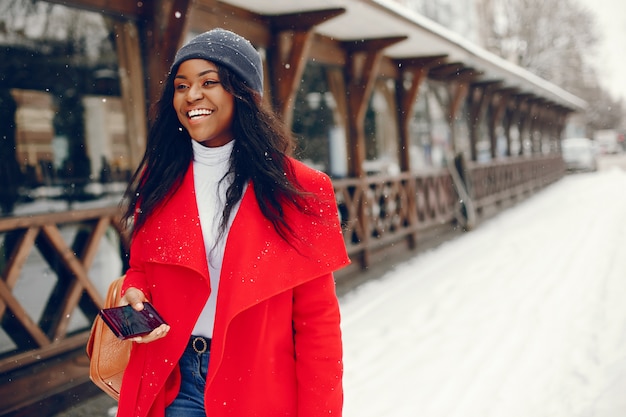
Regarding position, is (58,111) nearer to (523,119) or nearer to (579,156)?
(523,119)

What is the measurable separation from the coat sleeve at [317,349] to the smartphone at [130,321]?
0.36 metres

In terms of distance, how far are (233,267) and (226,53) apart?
1.88 ft

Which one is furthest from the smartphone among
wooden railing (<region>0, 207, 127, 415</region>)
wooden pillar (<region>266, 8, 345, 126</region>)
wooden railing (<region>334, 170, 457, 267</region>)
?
wooden railing (<region>334, 170, 457, 267</region>)

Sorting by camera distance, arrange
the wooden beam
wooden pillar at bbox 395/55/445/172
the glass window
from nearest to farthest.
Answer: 1. the glass window
2. the wooden beam
3. wooden pillar at bbox 395/55/445/172

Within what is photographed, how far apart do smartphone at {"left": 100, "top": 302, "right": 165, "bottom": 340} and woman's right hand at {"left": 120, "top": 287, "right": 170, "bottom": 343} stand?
1cm

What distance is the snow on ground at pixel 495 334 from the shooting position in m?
3.92

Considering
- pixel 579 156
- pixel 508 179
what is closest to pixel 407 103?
pixel 508 179

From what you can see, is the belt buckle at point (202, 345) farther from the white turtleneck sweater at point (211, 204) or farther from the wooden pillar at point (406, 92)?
the wooden pillar at point (406, 92)

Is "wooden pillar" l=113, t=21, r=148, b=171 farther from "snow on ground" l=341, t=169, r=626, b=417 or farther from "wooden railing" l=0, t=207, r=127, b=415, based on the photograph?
"snow on ground" l=341, t=169, r=626, b=417

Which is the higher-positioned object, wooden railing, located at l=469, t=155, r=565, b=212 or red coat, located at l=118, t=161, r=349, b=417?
red coat, located at l=118, t=161, r=349, b=417

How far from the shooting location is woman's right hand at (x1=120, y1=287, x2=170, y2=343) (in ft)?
5.10

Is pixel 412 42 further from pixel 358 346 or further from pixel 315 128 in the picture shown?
pixel 358 346

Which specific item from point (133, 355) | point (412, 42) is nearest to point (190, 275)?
point (133, 355)

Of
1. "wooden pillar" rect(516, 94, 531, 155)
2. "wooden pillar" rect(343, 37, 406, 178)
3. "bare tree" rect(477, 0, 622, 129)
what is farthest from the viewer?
"bare tree" rect(477, 0, 622, 129)
